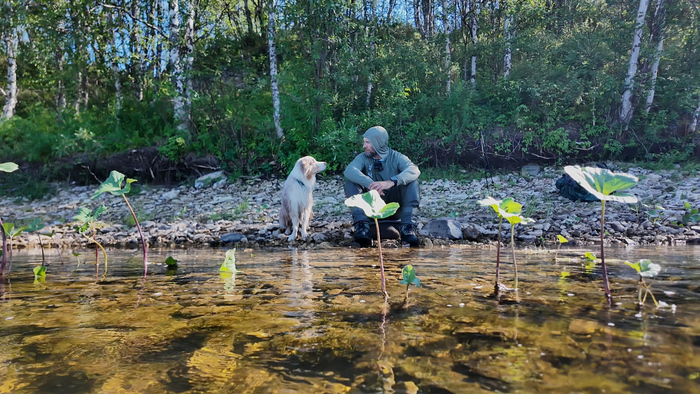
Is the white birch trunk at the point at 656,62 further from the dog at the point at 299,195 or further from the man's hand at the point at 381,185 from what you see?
the dog at the point at 299,195

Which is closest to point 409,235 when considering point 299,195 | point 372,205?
point 299,195

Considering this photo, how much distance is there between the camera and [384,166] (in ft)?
19.6

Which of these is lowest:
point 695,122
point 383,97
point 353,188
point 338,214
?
point 338,214

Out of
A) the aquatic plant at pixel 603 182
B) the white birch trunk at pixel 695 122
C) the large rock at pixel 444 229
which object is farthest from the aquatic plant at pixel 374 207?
the white birch trunk at pixel 695 122

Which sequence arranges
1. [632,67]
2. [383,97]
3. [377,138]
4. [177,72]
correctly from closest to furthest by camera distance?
[377,138] < [383,97] < [177,72] < [632,67]

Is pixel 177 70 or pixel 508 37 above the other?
pixel 508 37

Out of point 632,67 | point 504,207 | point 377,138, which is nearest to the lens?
point 504,207

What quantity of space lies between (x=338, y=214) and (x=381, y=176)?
9.66 ft

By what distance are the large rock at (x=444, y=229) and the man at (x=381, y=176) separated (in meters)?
0.76

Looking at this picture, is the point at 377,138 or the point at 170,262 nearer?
the point at 170,262

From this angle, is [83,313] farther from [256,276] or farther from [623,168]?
[623,168]

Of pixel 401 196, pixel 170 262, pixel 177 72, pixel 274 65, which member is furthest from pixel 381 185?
pixel 177 72

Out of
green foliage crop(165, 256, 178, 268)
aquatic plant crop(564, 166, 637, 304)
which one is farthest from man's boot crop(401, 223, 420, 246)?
aquatic plant crop(564, 166, 637, 304)

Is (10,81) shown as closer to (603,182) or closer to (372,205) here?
(372,205)
